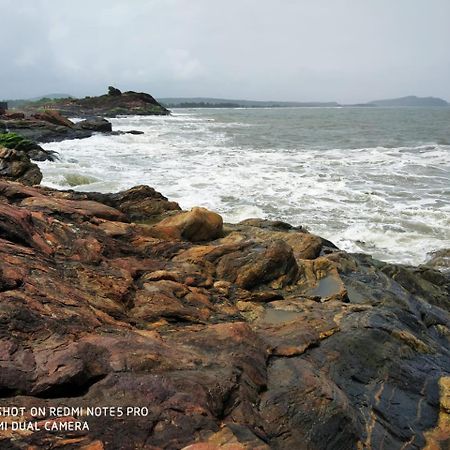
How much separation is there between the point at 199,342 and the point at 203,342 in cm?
5

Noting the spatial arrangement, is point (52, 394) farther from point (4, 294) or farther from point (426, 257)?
point (426, 257)

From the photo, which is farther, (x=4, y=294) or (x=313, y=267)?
(x=313, y=267)

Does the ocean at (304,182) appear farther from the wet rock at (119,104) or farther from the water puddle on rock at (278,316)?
the wet rock at (119,104)

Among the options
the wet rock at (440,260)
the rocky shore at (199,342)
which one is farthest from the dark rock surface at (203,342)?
the wet rock at (440,260)

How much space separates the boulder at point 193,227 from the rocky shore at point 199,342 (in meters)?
0.05

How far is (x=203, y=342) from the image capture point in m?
4.89

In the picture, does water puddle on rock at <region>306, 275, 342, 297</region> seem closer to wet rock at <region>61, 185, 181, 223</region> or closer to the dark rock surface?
the dark rock surface

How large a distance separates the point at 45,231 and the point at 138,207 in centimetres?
433

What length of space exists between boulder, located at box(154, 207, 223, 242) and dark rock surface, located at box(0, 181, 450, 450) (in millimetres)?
78

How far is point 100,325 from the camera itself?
463cm

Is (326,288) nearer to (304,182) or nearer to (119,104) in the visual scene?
(304,182)

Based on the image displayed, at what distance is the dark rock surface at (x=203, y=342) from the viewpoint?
3.58 m

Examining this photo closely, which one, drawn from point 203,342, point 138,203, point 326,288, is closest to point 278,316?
point 326,288

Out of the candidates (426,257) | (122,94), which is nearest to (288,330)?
(426,257)
